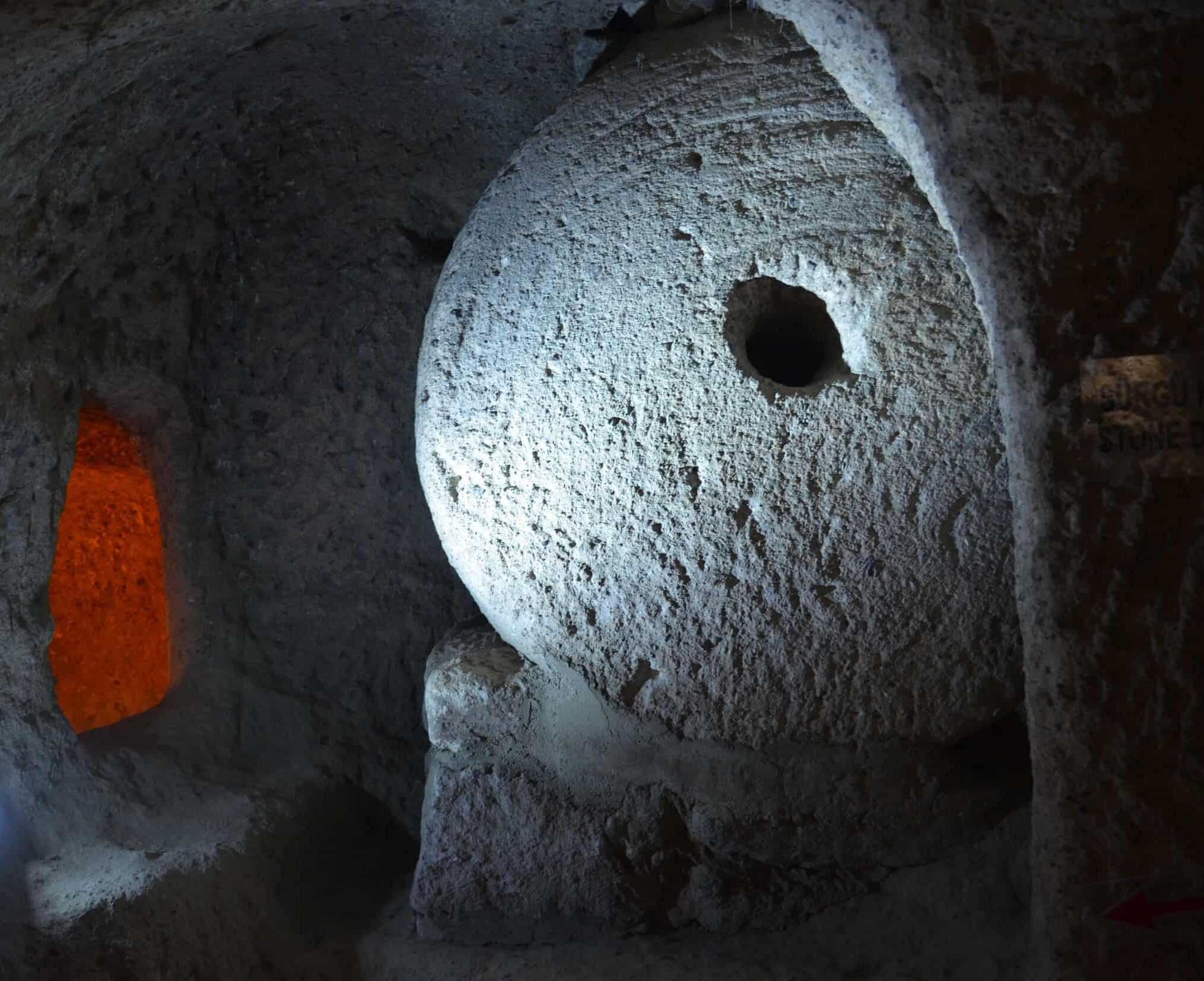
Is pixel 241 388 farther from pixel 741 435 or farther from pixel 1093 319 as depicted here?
pixel 1093 319

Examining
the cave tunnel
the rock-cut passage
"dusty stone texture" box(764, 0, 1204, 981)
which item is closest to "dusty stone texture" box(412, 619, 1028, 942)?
the cave tunnel

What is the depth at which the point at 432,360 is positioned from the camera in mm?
2211

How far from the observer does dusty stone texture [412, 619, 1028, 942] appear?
1.96 meters

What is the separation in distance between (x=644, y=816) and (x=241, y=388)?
4.68ft

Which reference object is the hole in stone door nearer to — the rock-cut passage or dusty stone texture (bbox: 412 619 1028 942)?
dusty stone texture (bbox: 412 619 1028 942)

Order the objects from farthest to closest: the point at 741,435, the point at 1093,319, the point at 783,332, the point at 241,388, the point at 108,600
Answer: the point at 108,600, the point at 241,388, the point at 783,332, the point at 741,435, the point at 1093,319

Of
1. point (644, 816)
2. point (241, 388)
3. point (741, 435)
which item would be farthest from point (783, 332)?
point (241, 388)

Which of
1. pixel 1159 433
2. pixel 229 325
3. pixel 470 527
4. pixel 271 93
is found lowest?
pixel 470 527

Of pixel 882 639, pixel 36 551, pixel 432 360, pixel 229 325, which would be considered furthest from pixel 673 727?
pixel 229 325

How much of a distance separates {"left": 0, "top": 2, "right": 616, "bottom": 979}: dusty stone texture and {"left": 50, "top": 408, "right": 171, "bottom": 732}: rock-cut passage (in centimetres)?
41

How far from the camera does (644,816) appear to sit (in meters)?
2.04

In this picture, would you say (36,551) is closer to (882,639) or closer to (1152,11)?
(882,639)

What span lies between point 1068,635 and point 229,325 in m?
2.07

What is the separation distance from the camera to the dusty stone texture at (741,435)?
1867 millimetres
